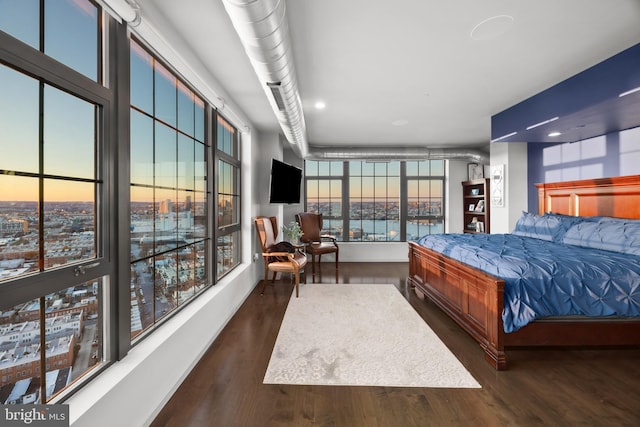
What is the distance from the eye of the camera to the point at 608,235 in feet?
10.2

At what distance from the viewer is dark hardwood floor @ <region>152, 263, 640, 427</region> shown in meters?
1.76

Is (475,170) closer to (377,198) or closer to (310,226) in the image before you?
(377,198)

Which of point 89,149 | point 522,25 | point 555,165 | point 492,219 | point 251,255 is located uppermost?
point 522,25

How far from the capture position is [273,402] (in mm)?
1919

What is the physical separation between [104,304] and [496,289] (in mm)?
2724

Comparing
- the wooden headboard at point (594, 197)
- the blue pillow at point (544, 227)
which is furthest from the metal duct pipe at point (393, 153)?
the blue pillow at point (544, 227)

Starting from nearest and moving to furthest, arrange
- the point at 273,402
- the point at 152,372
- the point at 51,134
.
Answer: the point at 51,134
the point at 152,372
the point at 273,402

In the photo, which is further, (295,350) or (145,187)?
(295,350)

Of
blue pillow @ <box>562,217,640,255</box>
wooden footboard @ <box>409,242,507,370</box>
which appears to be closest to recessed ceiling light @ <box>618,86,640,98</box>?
blue pillow @ <box>562,217,640,255</box>

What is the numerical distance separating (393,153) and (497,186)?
2002mm

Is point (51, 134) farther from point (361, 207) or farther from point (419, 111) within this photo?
point (361, 207)

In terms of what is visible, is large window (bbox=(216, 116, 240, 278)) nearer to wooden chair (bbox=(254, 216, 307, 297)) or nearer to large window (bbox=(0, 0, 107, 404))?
wooden chair (bbox=(254, 216, 307, 297))

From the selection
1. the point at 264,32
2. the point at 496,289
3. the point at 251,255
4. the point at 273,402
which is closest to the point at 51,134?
the point at 264,32

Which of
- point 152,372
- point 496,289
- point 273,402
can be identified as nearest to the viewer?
point 152,372
